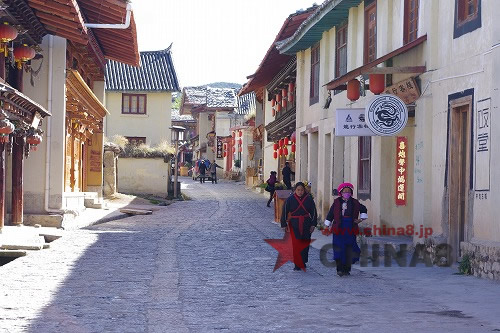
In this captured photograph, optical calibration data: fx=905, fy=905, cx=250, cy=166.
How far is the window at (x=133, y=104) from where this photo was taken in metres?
51.4

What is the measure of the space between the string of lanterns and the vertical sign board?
836 cm

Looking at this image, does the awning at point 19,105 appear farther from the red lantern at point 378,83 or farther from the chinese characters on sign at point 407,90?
the chinese characters on sign at point 407,90

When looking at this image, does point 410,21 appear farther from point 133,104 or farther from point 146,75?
point 146,75

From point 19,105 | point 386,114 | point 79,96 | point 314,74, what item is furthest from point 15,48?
point 314,74

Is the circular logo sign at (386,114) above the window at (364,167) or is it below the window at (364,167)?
above

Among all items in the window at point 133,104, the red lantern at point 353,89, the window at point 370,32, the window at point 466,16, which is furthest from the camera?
the window at point 133,104

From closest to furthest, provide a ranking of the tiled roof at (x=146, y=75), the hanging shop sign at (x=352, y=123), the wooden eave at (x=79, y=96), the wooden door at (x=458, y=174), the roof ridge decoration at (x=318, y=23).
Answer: the wooden door at (x=458, y=174) < the hanging shop sign at (x=352, y=123) < the roof ridge decoration at (x=318, y=23) < the wooden eave at (x=79, y=96) < the tiled roof at (x=146, y=75)

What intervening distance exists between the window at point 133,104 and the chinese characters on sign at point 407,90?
35138mm

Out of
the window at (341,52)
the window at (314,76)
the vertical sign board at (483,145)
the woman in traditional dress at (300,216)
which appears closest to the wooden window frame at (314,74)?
the window at (314,76)

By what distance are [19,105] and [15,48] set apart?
2.06 meters

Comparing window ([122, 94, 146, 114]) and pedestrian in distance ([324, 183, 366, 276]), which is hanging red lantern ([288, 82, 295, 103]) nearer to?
window ([122, 94, 146, 114])

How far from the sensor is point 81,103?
23.8 m

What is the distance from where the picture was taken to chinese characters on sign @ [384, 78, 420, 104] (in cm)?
1630

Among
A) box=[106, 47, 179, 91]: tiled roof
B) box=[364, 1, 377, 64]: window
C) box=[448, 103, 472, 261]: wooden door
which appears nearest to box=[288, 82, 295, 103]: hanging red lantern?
box=[364, 1, 377, 64]: window
